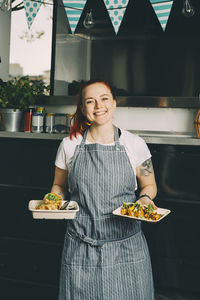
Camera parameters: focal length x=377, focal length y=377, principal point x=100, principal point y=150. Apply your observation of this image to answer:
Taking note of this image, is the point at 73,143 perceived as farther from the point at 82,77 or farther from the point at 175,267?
the point at 82,77

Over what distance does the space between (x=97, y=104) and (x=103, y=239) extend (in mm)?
704

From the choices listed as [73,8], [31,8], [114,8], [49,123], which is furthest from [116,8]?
[49,123]

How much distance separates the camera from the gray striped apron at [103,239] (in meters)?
1.92

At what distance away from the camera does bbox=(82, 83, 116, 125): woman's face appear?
77.0 inches

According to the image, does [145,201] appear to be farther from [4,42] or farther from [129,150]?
[4,42]

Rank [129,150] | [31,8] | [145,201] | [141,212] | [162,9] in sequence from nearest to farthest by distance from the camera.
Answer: [141,212], [145,201], [129,150], [162,9], [31,8]

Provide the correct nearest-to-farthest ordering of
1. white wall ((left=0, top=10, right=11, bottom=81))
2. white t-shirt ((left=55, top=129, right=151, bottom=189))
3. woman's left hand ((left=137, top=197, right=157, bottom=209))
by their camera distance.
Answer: woman's left hand ((left=137, top=197, right=157, bottom=209)) → white t-shirt ((left=55, top=129, right=151, bottom=189)) → white wall ((left=0, top=10, right=11, bottom=81))

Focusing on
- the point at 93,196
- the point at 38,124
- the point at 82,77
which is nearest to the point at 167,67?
the point at 82,77

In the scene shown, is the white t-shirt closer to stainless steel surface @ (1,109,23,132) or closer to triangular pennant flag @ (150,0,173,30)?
triangular pennant flag @ (150,0,173,30)

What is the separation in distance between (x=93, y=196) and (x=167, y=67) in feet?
7.60

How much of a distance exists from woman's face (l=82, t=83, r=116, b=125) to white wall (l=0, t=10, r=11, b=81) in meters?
2.07

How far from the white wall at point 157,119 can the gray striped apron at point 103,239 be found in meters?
1.18


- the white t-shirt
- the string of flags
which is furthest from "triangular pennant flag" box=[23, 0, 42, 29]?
the white t-shirt

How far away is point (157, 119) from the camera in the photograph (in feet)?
10.3
